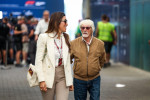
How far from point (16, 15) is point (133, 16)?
5.18 metres

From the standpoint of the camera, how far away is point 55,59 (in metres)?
5.44

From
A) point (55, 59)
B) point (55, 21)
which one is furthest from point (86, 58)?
point (55, 21)

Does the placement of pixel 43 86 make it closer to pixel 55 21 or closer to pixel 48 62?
pixel 48 62

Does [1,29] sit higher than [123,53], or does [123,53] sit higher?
[1,29]

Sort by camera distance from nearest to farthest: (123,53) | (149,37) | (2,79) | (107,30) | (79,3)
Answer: (2,79) < (149,37) < (107,30) < (123,53) < (79,3)

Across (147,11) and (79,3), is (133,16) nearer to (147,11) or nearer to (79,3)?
(147,11)

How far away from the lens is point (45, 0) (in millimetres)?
18641

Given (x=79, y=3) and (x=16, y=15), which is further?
(x=79, y=3)

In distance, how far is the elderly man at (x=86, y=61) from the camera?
236 inches

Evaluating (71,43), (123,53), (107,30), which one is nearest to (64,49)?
(71,43)

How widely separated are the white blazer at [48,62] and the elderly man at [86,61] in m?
0.54

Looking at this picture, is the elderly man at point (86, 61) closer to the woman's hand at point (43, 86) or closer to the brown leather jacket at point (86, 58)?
the brown leather jacket at point (86, 58)

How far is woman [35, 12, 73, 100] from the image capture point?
17.7ft

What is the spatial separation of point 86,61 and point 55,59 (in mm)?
696
